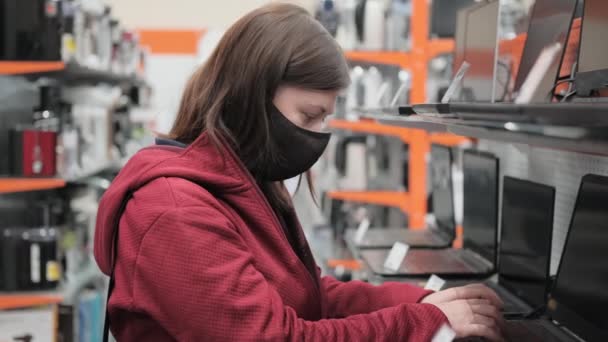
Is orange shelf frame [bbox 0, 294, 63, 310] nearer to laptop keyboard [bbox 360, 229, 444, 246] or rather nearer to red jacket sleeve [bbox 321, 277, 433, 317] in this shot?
laptop keyboard [bbox 360, 229, 444, 246]

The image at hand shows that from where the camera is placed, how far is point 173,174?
1.43 m

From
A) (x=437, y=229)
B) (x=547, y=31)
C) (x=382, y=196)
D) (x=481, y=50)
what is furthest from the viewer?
(x=382, y=196)

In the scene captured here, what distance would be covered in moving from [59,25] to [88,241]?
161 cm

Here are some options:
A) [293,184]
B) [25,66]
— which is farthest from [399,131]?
[293,184]

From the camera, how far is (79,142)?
4230 mm

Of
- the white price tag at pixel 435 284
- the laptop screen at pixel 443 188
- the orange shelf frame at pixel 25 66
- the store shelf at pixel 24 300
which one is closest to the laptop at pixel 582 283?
the white price tag at pixel 435 284

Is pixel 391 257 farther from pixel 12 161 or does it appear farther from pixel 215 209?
pixel 12 161

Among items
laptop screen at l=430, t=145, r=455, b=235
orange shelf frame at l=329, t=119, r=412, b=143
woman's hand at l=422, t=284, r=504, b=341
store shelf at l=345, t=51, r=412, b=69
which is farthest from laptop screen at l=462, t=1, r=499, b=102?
store shelf at l=345, t=51, r=412, b=69

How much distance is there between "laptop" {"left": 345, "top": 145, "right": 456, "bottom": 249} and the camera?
128 inches

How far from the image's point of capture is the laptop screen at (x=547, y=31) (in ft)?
Result: 6.51

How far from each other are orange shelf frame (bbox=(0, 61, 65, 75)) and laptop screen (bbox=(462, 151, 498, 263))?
181 centimetres

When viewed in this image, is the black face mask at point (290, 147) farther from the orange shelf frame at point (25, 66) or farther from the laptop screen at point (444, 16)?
the laptop screen at point (444, 16)

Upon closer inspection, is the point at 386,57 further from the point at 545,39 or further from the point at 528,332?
the point at 528,332

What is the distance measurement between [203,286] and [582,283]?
98 cm
